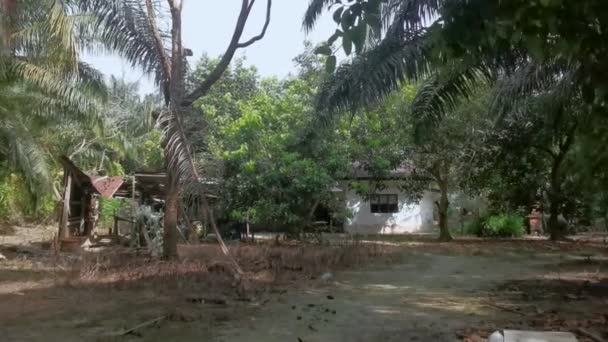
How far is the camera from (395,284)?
1133 centimetres

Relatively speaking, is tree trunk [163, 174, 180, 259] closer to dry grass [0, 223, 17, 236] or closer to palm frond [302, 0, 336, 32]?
palm frond [302, 0, 336, 32]

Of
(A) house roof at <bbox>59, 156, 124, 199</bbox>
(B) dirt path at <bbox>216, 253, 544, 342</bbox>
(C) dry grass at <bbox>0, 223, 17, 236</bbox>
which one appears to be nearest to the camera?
(B) dirt path at <bbox>216, 253, 544, 342</bbox>

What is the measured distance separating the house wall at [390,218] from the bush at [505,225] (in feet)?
14.2

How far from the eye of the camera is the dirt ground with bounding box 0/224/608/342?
7078 mm

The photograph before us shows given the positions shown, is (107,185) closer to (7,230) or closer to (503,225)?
(7,230)

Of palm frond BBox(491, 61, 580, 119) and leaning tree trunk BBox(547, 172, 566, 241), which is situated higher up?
palm frond BBox(491, 61, 580, 119)

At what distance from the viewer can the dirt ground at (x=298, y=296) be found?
7078 mm

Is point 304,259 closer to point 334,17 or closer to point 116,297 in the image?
point 116,297

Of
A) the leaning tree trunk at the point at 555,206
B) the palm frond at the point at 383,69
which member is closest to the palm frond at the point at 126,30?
the palm frond at the point at 383,69

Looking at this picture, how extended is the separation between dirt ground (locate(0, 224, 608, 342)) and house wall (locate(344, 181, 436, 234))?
12.2m

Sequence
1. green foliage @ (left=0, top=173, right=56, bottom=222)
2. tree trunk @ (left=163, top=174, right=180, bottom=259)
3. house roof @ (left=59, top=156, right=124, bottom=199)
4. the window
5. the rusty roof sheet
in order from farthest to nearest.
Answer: the window → green foliage @ (left=0, top=173, right=56, bottom=222) → the rusty roof sheet → house roof @ (left=59, top=156, right=124, bottom=199) → tree trunk @ (left=163, top=174, right=180, bottom=259)

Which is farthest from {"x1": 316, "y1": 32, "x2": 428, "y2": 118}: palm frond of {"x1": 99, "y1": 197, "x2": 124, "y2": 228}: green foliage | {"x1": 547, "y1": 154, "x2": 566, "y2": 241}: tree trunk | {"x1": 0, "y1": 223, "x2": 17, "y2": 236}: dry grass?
{"x1": 0, "y1": 223, "x2": 17, "y2": 236}: dry grass

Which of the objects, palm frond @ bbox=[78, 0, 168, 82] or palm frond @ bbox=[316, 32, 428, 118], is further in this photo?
palm frond @ bbox=[78, 0, 168, 82]

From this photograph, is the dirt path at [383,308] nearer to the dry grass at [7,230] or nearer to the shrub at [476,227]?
the shrub at [476,227]
